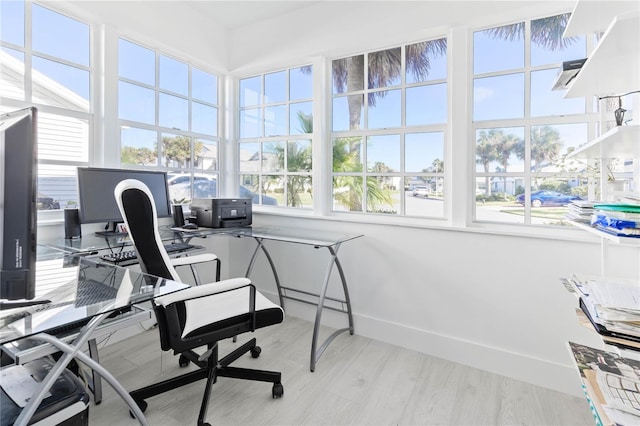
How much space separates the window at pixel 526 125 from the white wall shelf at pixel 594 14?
0.73 meters

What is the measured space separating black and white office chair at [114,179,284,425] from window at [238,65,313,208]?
161 cm

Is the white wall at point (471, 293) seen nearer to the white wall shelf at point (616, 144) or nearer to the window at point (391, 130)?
the window at point (391, 130)

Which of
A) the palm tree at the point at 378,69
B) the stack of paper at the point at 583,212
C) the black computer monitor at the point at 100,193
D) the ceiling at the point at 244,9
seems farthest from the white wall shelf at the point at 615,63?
the black computer monitor at the point at 100,193

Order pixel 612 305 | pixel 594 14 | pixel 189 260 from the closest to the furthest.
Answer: pixel 612 305
pixel 594 14
pixel 189 260

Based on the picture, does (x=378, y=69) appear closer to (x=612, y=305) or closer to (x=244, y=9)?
(x=244, y=9)

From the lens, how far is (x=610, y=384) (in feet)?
2.88

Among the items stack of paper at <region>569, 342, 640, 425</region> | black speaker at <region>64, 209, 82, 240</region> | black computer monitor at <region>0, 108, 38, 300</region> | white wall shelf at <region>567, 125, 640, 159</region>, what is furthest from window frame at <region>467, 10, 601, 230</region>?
black speaker at <region>64, 209, 82, 240</region>

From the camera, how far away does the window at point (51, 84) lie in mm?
1976

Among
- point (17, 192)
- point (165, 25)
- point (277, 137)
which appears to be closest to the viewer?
point (17, 192)

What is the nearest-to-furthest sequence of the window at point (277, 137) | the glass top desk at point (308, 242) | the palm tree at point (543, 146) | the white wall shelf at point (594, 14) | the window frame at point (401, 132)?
the white wall shelf at point (594, 14)
the palm tree at point (543, 146)
the glass top desk at point (308, 242)
the window frame at point (401, 132)
the window at point (277, 137)

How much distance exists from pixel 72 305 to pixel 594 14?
234cm

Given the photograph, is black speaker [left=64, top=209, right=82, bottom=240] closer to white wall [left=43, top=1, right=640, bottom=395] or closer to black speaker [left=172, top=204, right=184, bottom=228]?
white wall [left=43, top=1, right=640, bottom=395]

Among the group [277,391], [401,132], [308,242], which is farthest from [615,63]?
[277,391]

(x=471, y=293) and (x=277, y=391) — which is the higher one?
A: (x=471, y=293)
